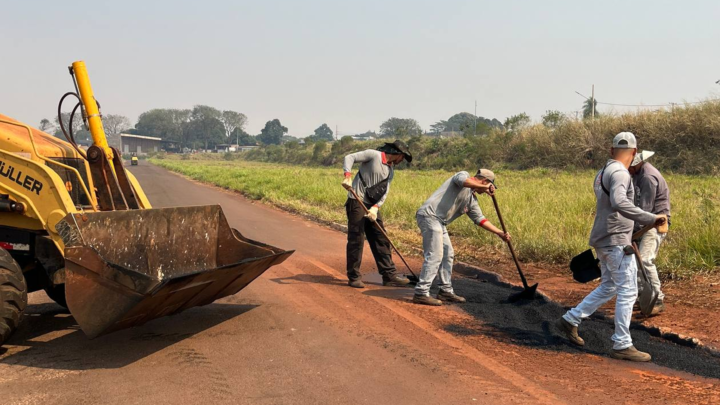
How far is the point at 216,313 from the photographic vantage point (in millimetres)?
5770

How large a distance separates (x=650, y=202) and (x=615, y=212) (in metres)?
1.48

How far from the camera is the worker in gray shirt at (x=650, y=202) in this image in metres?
5.80

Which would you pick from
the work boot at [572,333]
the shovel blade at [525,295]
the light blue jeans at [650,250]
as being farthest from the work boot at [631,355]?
the shovel blade at [525,295]

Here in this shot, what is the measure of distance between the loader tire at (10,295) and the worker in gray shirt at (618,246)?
4503mm

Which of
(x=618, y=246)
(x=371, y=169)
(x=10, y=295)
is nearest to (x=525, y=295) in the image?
(x=618, y=246)

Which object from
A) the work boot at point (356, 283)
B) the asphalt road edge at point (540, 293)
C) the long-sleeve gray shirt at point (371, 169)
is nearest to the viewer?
the asphalt road edge at point (540, 293)

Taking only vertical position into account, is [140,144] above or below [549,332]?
above

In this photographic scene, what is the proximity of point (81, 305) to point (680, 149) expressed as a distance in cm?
2301

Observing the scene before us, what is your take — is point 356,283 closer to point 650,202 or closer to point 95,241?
point 95,241

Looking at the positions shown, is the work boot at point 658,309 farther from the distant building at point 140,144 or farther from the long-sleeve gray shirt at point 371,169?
the distant building at point 140,144

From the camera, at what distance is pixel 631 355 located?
4520mm

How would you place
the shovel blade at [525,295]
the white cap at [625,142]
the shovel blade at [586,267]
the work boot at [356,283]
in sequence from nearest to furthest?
the white cap at [625,142] → the shovel blade at [586,267] → the shovel blade at [525,295] → the work boot at [356,283]

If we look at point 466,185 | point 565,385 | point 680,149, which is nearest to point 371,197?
point 466,185

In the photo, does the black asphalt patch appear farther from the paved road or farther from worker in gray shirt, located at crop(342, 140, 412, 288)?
worker in gray shirt, located at crop(342, 140, 412, 288)
